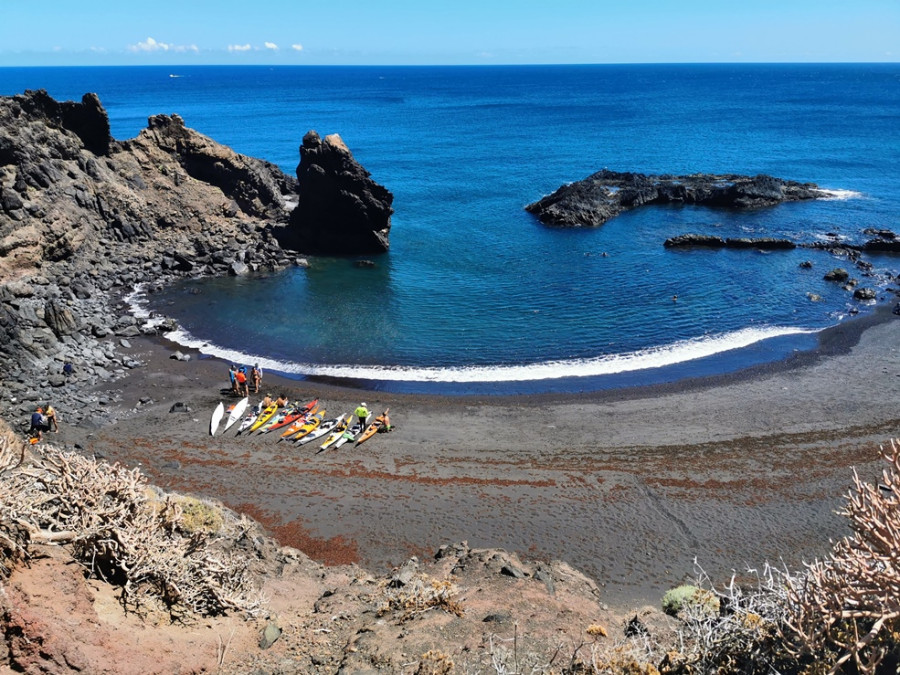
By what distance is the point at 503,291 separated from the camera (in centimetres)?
4244

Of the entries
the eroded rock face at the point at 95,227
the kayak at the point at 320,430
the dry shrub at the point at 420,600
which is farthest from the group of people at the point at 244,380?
the dry shrub at the point at 420,600

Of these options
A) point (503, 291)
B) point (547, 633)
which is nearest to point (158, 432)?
point (547, 633)

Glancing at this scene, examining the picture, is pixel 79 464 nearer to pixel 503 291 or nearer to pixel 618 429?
pixel 618 429

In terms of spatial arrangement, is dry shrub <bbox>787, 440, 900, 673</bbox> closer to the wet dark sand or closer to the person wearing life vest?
the wet dark sand

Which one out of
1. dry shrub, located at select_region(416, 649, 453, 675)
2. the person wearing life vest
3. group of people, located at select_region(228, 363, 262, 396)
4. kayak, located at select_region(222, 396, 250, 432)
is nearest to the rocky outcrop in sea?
kayak, located at select_region(222, 396, 250, 432)

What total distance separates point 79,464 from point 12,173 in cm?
3727

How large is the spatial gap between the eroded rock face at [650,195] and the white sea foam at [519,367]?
26.6 metres

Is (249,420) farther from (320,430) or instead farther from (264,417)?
(320,430)

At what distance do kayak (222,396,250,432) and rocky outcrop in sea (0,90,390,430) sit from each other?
16.6 ft

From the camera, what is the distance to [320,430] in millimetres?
25469

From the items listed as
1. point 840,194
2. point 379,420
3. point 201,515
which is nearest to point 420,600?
point 201,515

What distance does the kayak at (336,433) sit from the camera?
79.7ft

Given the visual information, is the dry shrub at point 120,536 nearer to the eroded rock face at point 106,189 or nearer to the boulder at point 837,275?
the eroded rock face at point 106,189

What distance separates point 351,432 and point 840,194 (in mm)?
64099
